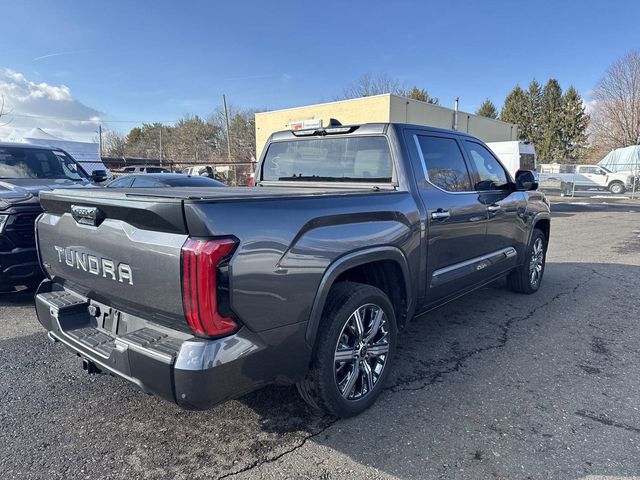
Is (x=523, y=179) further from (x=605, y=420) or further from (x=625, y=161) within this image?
(x=625, y=161)

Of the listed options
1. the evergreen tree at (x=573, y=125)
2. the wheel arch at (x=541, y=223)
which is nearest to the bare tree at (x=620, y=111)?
the evergreen tree at (x=573, y=125)

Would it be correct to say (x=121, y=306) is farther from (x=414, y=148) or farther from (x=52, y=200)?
(x=414, y=148)

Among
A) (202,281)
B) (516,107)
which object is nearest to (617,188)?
(202,281)

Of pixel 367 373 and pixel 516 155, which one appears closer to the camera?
pixel 367 373

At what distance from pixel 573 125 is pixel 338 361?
6025cm

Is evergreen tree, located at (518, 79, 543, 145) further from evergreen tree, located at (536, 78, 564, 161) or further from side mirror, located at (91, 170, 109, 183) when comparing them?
side mirror, located at (91, 170, 109, 183)

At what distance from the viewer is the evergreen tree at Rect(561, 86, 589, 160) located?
52.3 metres

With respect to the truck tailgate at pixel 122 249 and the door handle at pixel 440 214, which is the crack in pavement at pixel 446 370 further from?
the door handle at pixel 440 214

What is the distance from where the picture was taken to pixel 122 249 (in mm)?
2180

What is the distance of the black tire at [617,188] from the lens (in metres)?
26.0

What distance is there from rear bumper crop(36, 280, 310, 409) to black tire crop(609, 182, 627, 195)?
99.2 ft

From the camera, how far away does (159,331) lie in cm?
216

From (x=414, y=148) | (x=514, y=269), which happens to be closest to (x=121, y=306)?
(x=414, y=148)

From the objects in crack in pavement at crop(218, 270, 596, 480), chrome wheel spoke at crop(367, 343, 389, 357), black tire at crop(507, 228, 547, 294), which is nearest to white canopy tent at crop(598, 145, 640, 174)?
black tire at crop(507, 228, 547, 294)
